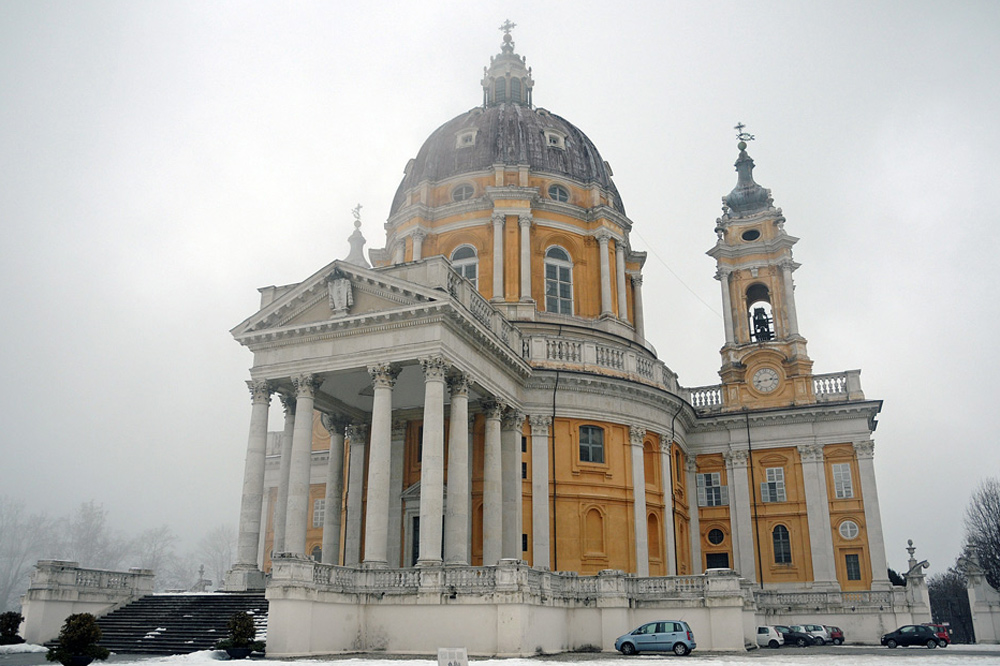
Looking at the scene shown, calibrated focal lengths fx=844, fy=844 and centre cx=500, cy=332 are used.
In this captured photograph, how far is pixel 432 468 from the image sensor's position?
2419cm

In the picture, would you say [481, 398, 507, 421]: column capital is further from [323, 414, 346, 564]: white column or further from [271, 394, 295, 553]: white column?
[271, 394, 295, 553]: white column

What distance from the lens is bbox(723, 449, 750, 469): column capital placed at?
3944cm

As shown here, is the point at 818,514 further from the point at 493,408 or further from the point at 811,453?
the point at 493,408

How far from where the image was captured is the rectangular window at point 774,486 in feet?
128

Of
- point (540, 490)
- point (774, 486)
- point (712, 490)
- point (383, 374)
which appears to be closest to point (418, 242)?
point (540, 490)

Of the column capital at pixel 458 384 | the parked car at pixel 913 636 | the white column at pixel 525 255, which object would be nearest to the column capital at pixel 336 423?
the column capital at pixel 458 384

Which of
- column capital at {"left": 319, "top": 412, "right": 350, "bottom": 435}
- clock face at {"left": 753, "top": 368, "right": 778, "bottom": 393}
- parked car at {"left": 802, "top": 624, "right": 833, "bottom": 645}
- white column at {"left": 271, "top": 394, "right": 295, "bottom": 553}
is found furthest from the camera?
clock face at {"left": 753, "top": 368, "right": 778, "bottom": 393}

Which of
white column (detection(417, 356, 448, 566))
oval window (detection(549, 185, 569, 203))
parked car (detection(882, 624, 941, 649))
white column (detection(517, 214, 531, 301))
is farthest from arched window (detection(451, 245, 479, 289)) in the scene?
parked car (detection(882, 624, 941, 649))

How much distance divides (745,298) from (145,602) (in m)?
31.8

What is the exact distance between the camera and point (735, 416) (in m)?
40.1

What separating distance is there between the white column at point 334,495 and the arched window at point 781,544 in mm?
19815

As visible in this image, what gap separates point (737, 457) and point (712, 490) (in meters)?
1.97

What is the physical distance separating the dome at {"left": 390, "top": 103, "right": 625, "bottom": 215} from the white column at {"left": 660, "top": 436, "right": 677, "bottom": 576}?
511 inches

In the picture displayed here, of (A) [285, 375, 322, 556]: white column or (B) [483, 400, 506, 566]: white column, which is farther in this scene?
(B) [483, 400, 506, 566]: white column
